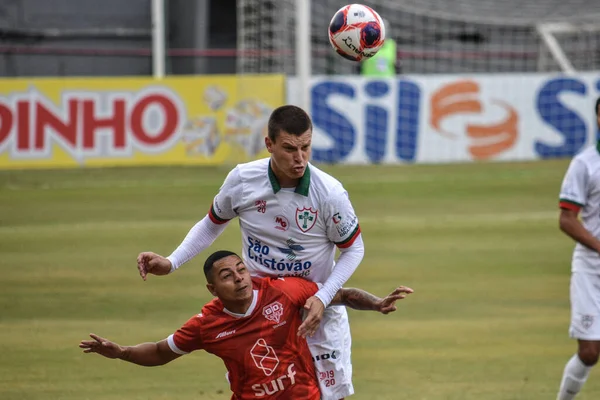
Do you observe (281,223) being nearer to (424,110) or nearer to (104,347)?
(104,347)

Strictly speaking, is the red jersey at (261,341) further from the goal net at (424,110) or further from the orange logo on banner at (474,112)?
the orange logo on banner at (474,112)

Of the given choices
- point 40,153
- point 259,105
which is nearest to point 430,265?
point 259,105

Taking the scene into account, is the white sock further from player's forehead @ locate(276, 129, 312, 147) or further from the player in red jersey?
player's forehead @ locate(276, 129, 312, 147)

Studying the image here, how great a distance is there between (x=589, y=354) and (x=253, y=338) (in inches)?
108

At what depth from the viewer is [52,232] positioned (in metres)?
18.0

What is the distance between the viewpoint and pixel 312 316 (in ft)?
20.8

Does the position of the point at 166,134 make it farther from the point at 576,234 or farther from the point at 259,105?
the point at 576,234

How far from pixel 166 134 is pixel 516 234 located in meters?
11.5

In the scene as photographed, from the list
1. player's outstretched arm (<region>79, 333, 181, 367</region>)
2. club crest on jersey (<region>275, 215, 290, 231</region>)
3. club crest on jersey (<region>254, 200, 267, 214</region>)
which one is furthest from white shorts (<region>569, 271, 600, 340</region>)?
player's outstretched arm (<region>79, 333, 181, 367</region>)

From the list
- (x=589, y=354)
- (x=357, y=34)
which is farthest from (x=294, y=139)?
(x=589, y=354)

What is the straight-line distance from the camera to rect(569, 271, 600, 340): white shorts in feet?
26.1

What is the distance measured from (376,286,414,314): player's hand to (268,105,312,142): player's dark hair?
107cm

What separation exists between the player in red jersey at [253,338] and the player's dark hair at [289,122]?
2.54 feet

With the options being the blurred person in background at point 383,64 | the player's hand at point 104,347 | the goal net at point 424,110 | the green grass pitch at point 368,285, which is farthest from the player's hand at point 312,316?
the blurred person in background at point 383,64
